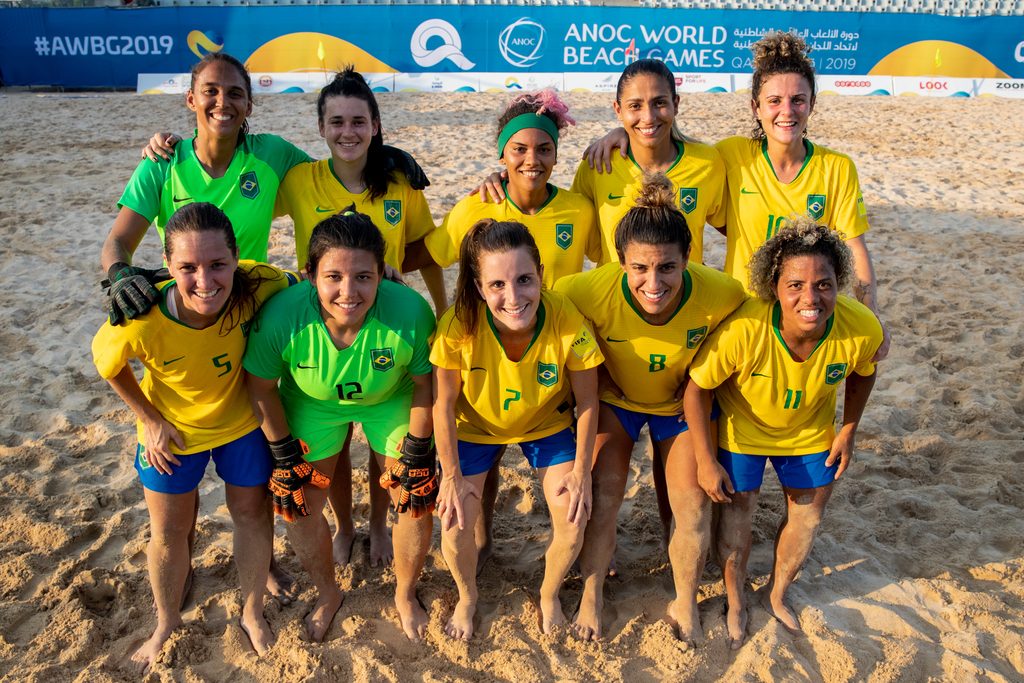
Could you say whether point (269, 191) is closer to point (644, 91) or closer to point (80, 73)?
point (644, 91)

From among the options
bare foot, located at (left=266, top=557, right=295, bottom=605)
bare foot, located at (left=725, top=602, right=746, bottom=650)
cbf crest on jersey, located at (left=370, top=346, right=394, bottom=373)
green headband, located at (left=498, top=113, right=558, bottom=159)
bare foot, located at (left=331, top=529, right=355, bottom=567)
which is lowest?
bare foot, located at (left=725, top=602, right=746, bottom=650)

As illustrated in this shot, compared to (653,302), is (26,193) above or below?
above

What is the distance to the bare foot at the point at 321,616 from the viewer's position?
3229 mm

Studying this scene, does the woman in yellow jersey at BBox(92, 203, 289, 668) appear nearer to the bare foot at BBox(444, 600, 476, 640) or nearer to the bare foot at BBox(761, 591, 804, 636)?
the bare foot at BBox(444, 600, 476, 640)

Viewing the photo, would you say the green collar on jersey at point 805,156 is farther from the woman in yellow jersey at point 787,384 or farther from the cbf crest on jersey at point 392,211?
the cbf crest on jersey at point 392,211

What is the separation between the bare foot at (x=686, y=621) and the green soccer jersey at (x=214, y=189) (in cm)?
235

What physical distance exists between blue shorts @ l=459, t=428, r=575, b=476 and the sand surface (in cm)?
70

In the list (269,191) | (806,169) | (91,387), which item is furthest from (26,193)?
(806,169)

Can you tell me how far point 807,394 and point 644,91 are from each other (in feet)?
4.59

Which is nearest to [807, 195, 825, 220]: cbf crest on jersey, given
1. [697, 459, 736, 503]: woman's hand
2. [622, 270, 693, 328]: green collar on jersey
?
[622, 270, 693, 328]: green collar on jersey

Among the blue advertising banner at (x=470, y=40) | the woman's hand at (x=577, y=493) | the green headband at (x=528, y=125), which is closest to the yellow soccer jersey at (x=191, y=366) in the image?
the green headband at (x=528, y=125)

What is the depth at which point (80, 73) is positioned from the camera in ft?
47.6

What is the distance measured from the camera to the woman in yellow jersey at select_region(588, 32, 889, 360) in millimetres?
3326

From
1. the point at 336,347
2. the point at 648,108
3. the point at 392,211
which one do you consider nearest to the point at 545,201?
the point at 648,108
